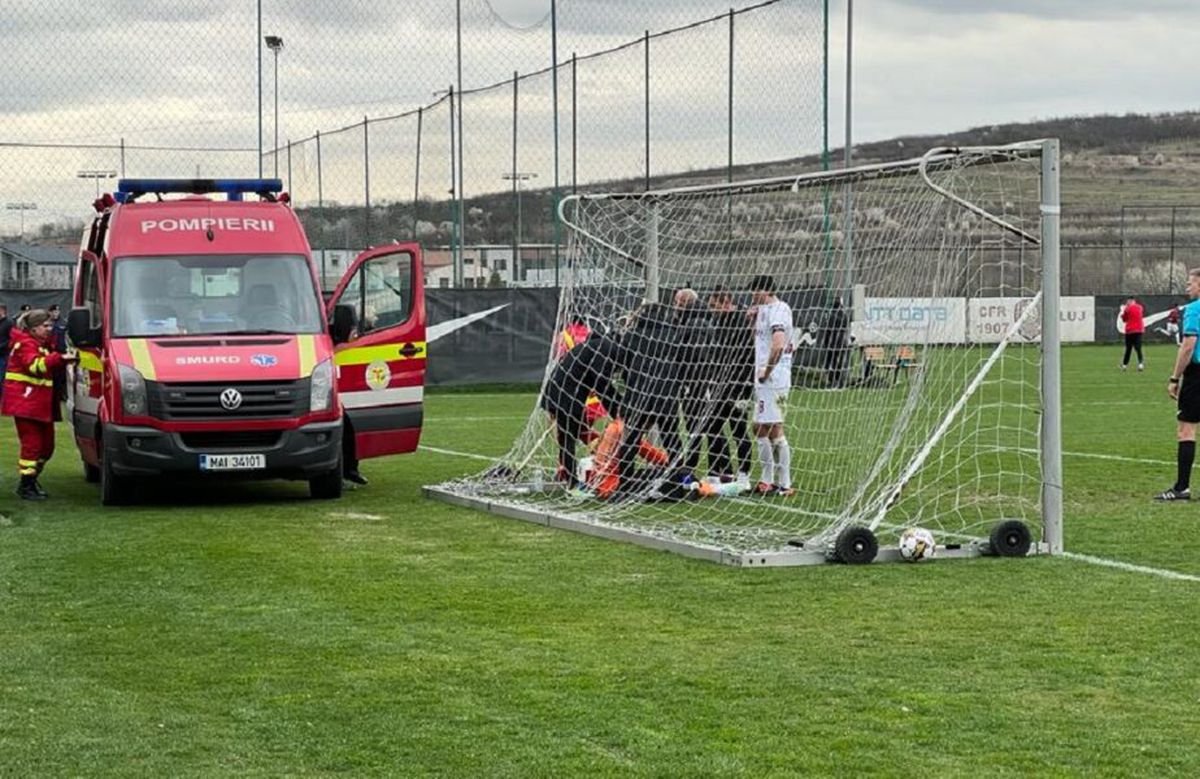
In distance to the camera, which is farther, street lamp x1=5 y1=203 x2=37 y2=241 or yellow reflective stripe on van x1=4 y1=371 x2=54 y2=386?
street lamp x1=5 y1=203 x2=37 y2=241

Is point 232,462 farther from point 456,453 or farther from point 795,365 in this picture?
point 456,453

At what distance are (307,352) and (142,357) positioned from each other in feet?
4.53

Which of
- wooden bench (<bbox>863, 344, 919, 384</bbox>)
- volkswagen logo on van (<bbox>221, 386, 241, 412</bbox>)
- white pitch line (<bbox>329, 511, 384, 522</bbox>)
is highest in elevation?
wooden bench (<bbox>863, 344, 919, 384</bbox>)

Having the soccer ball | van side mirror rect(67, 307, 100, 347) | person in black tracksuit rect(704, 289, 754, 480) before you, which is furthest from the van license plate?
the soccer ball

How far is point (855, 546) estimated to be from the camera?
12070 mm

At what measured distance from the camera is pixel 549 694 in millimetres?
8148

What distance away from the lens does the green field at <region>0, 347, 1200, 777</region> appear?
713 centimetres

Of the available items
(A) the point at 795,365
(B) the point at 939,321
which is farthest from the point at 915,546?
(A) the point at 795,365

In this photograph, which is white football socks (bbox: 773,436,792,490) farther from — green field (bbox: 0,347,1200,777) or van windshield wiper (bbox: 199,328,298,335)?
van windshield wiper (bbox: 199,328,298,335)

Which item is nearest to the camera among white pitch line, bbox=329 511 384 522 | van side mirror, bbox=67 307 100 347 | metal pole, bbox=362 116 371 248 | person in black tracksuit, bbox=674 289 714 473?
white pitch line, bbox=329 511 384 522

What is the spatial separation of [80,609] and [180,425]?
5502 mm

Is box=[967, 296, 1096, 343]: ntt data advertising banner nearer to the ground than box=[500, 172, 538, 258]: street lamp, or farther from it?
nearer to the ground

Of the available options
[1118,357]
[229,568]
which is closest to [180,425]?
[229,568]

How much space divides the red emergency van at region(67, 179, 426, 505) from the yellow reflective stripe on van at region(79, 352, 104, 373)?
0.02 meters
